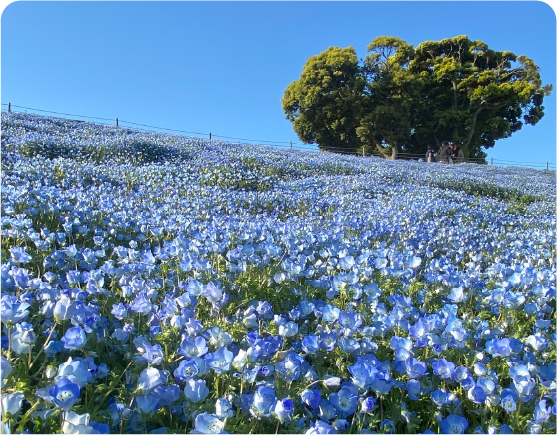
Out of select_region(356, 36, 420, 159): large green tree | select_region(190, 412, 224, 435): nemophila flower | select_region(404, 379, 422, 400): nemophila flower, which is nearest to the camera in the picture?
select_region(190, 412, 224, 435): nemophila flower

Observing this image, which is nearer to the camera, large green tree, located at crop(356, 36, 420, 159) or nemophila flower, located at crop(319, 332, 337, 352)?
nemophila flower, located at crop(319, 332, 337, 352)

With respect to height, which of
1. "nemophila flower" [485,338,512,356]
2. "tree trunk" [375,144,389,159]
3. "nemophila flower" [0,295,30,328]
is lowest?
"nemophila flower" [485,338,512,356]

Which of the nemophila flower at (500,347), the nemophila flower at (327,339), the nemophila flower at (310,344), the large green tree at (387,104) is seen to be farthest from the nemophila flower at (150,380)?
the large green tree at (387,104)

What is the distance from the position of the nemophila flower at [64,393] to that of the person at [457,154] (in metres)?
34.1

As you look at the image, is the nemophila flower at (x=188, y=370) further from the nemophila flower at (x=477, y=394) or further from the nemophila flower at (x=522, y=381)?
the nemophila flower at (x=522, y=381)

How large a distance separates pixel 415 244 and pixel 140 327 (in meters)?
3.66

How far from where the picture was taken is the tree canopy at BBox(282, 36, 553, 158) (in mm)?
32656

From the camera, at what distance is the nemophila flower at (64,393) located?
1.29 metres

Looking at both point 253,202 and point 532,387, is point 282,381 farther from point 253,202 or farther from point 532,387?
point 253,202

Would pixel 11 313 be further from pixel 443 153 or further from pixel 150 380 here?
pixel 443 153

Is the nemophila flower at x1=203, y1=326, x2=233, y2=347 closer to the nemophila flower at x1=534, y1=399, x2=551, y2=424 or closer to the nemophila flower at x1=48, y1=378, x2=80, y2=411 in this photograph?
the nemophila flower at x1=48, y1=378, x2=80, y2=411

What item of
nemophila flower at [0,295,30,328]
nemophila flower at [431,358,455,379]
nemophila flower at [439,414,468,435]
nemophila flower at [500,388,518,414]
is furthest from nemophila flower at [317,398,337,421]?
nemophila flower at [0,295,30,328]

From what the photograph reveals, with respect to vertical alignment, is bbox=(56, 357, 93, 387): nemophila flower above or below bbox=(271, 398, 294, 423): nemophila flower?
above

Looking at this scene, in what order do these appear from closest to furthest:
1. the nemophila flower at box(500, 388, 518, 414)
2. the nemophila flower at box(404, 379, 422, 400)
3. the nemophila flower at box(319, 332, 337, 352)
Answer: the nemophila flower at box(500, 388, 518, 414), the nemophila flower at box(404, 379, 422, 400), the nemophila flower at box(319, 332, 337, 352)
